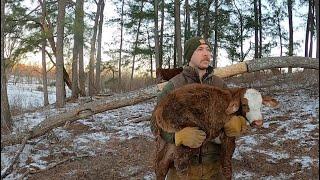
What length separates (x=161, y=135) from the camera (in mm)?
3117

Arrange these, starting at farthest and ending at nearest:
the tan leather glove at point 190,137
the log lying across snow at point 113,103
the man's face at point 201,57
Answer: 1. the log lying across snow at point 113,103
2. the man's face at point 201,57
3. the tan leather glove at point 190,137

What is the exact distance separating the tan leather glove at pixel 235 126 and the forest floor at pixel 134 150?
405 centimetres

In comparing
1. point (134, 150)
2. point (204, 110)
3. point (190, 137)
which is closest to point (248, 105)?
point (204, 110)

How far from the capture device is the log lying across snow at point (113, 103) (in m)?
6.92

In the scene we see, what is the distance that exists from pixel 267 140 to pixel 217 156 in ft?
18.4

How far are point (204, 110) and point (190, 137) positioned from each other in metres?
0.27

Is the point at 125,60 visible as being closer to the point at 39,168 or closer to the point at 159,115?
the point at 39,168

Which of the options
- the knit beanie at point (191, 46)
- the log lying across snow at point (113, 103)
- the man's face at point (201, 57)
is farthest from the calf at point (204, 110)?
the log lying across snow at point (113, 103)

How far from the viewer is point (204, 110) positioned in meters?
2.97

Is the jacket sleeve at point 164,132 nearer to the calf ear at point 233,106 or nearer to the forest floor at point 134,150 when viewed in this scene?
the calf ear at point 233,106

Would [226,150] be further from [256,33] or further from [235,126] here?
[256,33]

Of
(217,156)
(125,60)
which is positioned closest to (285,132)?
(217,156)

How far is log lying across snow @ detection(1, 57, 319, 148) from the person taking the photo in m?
6.92

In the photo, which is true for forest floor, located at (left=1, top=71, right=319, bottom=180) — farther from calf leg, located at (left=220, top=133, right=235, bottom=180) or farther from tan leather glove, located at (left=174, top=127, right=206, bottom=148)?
tan leather glove, located at (left=174, top=127, right=206, bottom=148)
